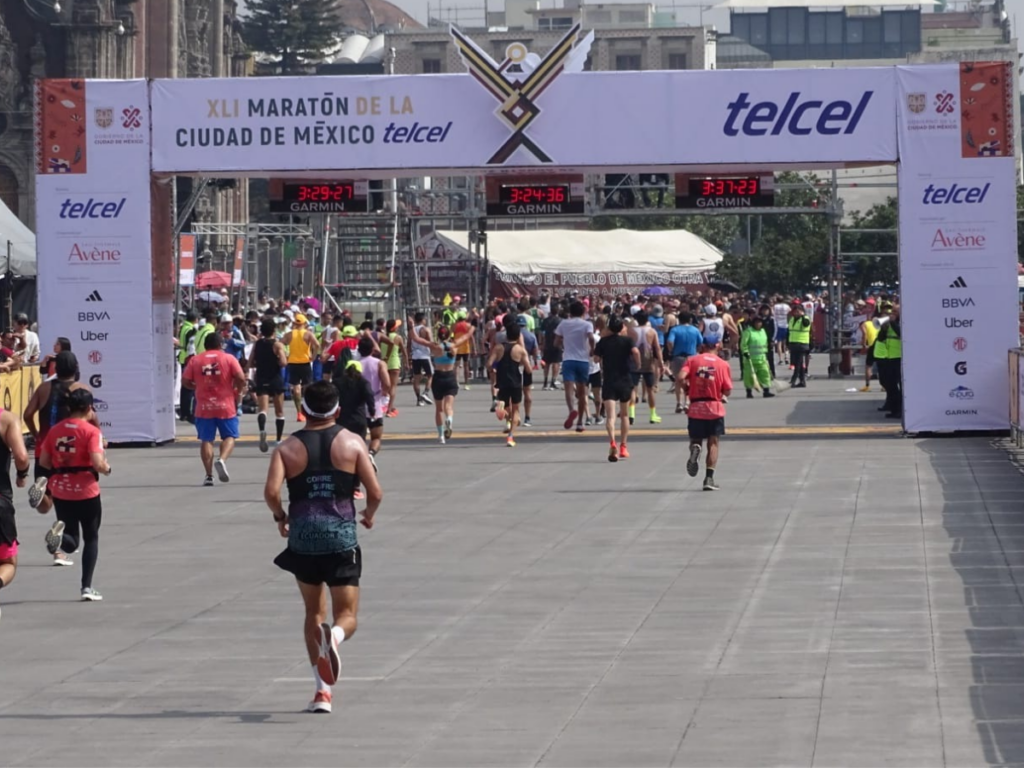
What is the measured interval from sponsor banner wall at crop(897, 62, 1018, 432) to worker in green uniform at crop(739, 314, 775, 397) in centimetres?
883

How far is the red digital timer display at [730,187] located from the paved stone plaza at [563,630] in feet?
23.5

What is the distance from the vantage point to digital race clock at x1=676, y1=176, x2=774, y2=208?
1016 inches

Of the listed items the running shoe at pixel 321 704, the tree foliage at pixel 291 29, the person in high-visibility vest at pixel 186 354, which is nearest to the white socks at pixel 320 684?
the running shoe at pixel 321 704

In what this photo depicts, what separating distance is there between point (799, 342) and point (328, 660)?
28.2m

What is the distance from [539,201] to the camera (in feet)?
86.9

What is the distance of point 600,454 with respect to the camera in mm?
22250

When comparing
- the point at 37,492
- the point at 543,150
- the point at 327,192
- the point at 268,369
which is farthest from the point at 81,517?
the point at 327,192

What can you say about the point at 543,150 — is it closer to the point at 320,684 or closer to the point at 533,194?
the point at 533,194

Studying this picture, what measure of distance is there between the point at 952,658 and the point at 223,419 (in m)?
10.7

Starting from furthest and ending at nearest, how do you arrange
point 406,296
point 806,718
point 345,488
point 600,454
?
point 406,296 < point 600,454 < point 345,488 < point 806,718

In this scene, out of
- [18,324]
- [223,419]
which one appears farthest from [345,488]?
[18,324]

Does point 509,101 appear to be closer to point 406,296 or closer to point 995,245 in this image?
point 995,245

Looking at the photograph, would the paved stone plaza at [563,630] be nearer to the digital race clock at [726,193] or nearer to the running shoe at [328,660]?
the running shoe at [328,660]

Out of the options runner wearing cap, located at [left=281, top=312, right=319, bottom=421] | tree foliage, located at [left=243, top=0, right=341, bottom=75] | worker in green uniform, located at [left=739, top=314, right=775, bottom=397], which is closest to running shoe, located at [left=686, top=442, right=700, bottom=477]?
runner wearing cap, located at [left=281, top=312, right=319, bottom=421]
